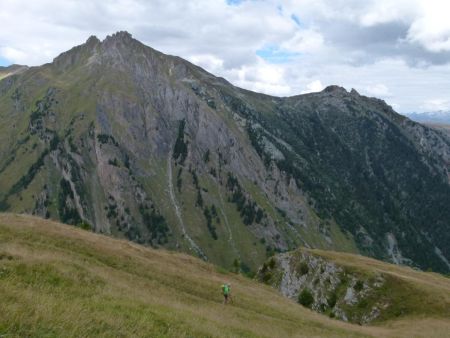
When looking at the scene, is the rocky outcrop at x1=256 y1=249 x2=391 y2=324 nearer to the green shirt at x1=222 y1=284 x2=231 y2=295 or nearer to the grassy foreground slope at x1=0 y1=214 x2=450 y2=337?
the grassy foreground slope at x1=0 y1=214 x2=450 y2=337

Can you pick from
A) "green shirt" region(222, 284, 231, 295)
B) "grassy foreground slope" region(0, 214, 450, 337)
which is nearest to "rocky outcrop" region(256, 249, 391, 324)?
"grassy foreground slope" region(0, 214, 450, 337)

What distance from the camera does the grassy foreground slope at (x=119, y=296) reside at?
14094mm

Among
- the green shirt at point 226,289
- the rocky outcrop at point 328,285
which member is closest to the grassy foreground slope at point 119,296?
the green shirt at point 226,289

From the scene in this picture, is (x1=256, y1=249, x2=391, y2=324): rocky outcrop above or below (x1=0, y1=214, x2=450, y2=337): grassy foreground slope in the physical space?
below

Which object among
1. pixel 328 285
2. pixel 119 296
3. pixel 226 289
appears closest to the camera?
pixel 119 296

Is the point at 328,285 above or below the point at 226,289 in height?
below

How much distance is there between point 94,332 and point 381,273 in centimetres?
Result: 8058

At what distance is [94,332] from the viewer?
13789 millimetres

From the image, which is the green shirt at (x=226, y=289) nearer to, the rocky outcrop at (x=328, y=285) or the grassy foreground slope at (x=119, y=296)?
the grassy foreground slope at (x=119, y=296)

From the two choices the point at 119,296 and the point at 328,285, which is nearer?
the point at 119,296

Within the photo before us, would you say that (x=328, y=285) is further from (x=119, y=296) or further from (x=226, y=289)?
(x=119, y=296)

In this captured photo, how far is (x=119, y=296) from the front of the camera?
25.5 m

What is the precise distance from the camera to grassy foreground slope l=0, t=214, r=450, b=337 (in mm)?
14094

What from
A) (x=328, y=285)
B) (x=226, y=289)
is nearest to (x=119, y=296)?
(x=226, y=289)
